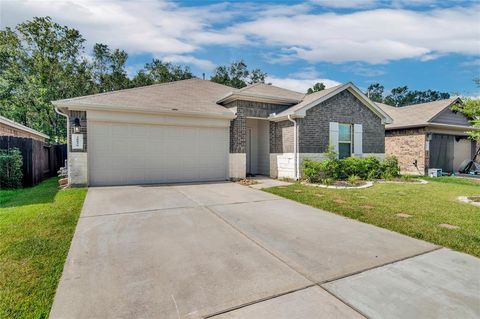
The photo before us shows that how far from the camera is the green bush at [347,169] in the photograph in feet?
37.5

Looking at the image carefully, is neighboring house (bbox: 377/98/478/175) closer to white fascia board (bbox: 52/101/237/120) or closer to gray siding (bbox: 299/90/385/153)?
gray siding (bbox: 299/90/385/153)

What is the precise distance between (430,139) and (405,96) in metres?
63.1

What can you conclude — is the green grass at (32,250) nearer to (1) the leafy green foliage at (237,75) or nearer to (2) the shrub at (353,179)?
(2) the shrub at (353,179)

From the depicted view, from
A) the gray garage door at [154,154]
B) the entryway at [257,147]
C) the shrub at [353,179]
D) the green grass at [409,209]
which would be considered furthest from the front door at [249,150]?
the shrub at [353,179]

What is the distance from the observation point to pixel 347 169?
11977mm

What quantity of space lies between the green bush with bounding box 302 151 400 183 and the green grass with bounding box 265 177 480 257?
1.71 m

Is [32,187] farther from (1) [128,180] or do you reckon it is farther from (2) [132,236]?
(2) [132,236]

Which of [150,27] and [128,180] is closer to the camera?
[150,27]

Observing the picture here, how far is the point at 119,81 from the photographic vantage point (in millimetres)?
28141

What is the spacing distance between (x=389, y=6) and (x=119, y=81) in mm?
26597

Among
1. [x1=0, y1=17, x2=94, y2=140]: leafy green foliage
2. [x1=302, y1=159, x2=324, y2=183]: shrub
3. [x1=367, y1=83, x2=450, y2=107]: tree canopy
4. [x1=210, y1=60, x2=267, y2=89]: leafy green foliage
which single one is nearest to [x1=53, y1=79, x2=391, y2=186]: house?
[x1=302, y1=159, x2=324, y2=183]: shrub

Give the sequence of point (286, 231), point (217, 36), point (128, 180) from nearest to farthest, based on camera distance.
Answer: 1. point (286, 231)
2. point (128, 180)
3. point (217, 36)

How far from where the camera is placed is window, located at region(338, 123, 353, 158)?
1322 centimetres

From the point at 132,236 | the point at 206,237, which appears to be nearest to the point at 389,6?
the point at 206,237
